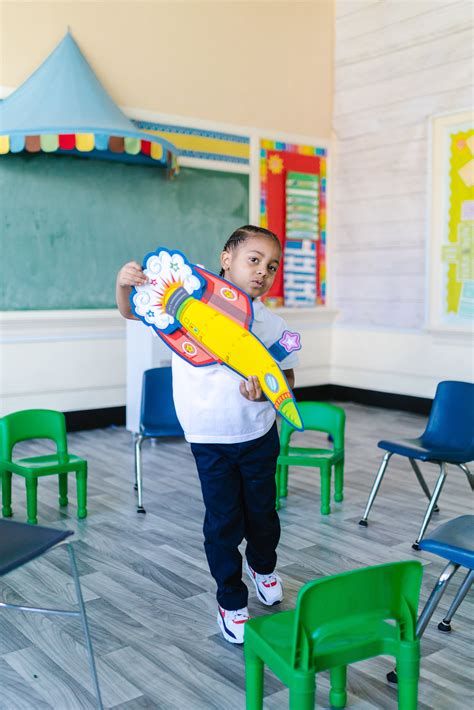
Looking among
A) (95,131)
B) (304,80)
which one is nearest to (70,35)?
(95,131)

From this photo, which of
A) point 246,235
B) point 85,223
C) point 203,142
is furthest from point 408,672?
point 203,142

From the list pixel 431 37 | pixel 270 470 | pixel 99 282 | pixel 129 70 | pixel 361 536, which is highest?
pixel 431 37

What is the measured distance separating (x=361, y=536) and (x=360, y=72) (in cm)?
470

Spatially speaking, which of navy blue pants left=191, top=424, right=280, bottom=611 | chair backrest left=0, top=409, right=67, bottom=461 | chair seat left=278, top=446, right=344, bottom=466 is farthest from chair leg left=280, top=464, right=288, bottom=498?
navy blue pants left=191, top=424, right=280, bottom=611

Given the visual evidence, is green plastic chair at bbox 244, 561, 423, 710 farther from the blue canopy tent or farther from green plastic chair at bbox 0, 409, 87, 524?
the blue canopy tent

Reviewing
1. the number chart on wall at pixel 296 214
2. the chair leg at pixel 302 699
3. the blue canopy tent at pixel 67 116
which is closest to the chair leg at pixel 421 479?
the chair leg at pixel 302 699

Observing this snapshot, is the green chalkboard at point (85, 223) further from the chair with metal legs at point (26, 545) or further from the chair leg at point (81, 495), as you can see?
the chair with metal legs at point (26, 545)

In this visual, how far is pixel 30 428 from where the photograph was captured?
12.1ft

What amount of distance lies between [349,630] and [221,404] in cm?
88

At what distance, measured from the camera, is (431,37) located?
603 centimetres

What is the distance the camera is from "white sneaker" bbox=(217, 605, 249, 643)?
7.73 ft

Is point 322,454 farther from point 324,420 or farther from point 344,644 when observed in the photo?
point 344,644

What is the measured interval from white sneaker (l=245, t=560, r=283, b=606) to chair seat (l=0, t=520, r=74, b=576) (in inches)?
33.9

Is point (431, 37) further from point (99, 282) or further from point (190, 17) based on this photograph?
point (99, 282)
